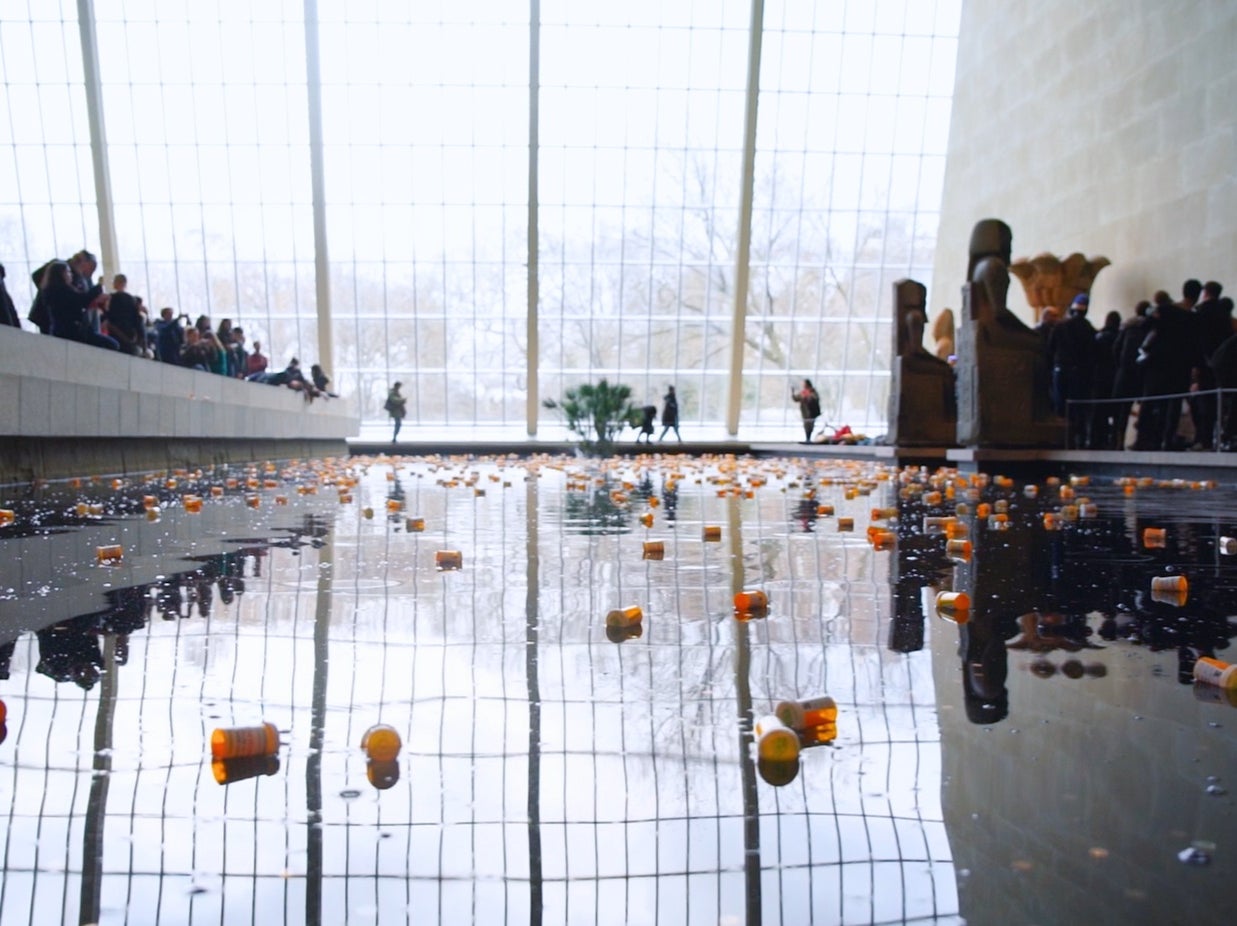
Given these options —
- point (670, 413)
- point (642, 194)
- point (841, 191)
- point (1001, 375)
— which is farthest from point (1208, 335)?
point (642, 194)

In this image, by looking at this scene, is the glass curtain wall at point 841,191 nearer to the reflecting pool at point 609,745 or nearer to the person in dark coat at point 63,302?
the person in dark coat at point 63,302

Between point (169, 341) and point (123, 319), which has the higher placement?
point (123, 319)

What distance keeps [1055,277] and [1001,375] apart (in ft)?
31.9

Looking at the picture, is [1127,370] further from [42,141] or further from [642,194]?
[42,141]

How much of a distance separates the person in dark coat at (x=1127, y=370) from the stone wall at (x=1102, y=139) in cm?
430

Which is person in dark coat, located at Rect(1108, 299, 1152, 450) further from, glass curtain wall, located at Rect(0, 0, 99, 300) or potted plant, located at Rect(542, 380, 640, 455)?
glass curtain wall, located at Rect(0, 0, 99, 300)

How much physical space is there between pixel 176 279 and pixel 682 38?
13.7 m

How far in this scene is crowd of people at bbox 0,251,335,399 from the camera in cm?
1145

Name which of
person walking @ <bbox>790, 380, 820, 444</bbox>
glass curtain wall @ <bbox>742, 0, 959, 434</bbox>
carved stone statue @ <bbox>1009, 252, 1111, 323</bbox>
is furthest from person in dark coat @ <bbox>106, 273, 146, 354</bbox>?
glass curtain wall @ <bbox>742, 0, 959, 434</bbox>

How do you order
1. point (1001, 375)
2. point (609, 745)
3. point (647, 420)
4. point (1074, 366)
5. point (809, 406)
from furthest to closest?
1. point (647, 420)
2. point (809, 406)
3. point (1074, 366)
4. point (1001, 375)
5. point (609, 745)

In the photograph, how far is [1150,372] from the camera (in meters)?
14.2

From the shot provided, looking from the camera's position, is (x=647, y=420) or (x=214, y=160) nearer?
(x=647, y=420)

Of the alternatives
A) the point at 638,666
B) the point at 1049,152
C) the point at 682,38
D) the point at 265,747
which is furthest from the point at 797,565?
the point at 682,38

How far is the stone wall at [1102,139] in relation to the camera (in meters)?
18.8
